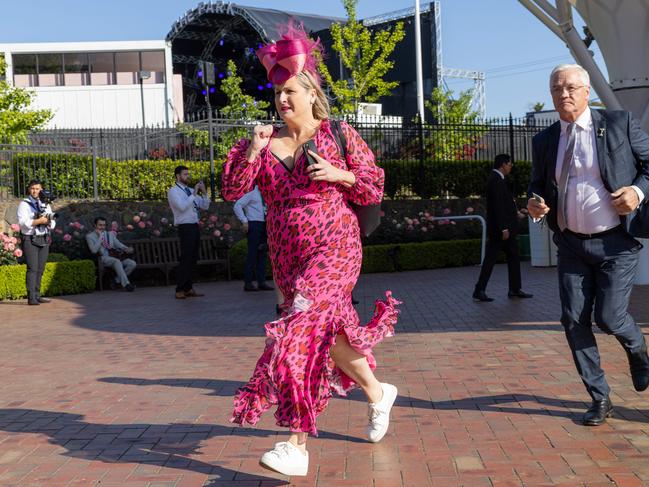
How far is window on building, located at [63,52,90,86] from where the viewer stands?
1880 inches

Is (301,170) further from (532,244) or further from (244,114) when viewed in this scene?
(244,114)

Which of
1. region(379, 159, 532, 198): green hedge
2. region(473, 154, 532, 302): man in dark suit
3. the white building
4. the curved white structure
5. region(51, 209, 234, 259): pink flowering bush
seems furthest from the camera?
the white building

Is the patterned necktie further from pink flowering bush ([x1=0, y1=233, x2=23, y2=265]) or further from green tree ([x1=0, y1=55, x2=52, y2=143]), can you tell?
green tree ([x1=0, y1=55, x2=52, y2=143])

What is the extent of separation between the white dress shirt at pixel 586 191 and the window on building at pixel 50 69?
46158 millimetres

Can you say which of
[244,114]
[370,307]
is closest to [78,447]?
[370,307]

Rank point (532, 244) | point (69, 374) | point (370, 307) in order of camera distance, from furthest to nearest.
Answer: point (532, 244), point (370, 307), point (69, 374)

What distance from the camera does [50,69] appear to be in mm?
47906

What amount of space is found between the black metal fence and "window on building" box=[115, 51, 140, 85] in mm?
27116

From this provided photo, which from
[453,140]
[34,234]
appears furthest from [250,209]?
[453,140]

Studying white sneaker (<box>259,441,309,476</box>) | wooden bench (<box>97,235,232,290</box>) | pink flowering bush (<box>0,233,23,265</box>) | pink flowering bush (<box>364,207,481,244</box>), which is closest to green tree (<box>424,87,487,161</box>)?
pink flowering bush (<box>364,207,481,244</box>)

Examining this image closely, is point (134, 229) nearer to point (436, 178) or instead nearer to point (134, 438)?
point (436, 178)

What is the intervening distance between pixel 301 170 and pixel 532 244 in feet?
46.0

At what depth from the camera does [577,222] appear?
4.78 meters

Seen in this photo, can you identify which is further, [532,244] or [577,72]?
[532,244]
